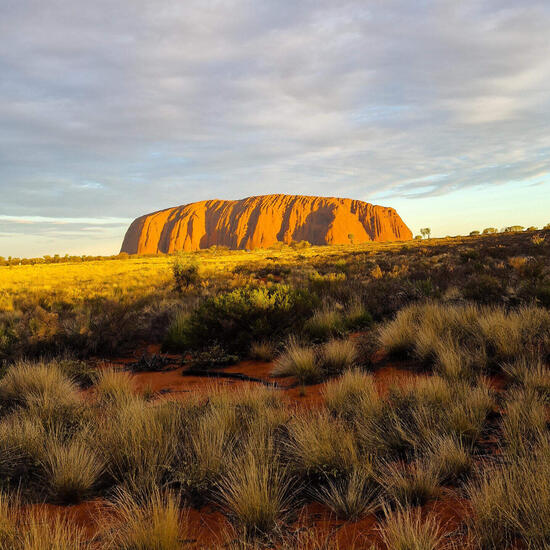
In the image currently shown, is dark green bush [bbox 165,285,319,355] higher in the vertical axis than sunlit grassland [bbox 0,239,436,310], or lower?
lower

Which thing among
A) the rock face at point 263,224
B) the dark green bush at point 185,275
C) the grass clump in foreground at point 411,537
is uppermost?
the rock face at point 263,224

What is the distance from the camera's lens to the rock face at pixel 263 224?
5507 inches

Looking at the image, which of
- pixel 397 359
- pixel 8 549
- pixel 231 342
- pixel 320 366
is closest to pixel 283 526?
pixel 8 549

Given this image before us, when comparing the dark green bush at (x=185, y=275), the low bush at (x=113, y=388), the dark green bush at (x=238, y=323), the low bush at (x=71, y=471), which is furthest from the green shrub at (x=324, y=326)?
the dark green bush at (x=185, y=275)

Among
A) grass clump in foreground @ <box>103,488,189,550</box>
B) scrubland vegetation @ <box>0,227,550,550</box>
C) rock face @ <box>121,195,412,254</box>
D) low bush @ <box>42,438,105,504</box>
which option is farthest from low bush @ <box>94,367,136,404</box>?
rock face @ <box>121,195,412,254</box>

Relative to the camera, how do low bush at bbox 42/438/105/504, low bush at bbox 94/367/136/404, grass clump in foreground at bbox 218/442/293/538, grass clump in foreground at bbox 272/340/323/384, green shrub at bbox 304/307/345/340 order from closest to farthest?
grass clump in foreground at bbox 218/442/293/538
low bush at bbox 42/438/105/504
low bush at bbox 94/367/136/404
grass clump in foreground at bbox 272/340/323/384
green shrub at bbox 304/307/345/340

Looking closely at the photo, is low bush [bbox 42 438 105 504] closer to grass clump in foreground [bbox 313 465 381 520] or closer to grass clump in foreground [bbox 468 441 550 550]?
grass clump in foreground [bbox 313 465 381 520]

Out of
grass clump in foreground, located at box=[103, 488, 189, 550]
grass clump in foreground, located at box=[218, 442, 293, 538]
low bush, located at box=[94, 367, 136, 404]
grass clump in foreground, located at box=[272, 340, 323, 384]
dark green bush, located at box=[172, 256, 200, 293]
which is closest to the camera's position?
grass clump in foreground, located at box=[103, 488, 189, 550]

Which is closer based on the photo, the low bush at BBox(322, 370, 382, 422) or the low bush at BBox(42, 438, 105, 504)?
the low bush at BBox(42, 438, 105, 504)

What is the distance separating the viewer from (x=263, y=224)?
14412cm

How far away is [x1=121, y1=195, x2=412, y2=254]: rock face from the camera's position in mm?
139875

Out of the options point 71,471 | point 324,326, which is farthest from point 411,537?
point 324,326

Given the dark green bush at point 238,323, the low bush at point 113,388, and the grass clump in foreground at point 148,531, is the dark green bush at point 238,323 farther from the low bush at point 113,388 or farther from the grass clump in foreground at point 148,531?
the grass clump in foreground at point 148,531

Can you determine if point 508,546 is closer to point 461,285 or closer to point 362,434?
point 362,434
